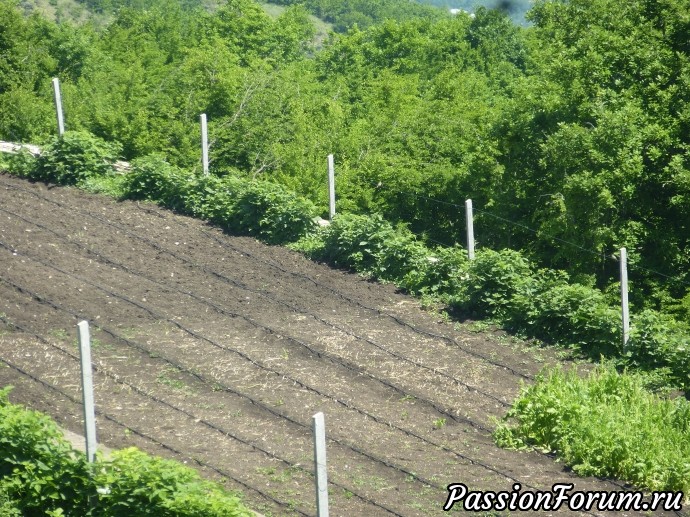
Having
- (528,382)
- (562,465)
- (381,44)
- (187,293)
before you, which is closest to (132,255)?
(187,293)


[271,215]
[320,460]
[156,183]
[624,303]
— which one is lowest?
[320,460]

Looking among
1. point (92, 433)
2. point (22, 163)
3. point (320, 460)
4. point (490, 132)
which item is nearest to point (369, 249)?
point (22, 163)

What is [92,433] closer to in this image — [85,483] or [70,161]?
[85,483]

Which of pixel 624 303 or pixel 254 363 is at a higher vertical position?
pixel 624 303

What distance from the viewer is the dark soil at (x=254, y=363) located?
9094 mm

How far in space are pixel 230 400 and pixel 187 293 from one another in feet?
8.77

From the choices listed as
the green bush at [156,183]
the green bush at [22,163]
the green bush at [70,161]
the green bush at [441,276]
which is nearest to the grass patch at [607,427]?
the green bush at [441,276]

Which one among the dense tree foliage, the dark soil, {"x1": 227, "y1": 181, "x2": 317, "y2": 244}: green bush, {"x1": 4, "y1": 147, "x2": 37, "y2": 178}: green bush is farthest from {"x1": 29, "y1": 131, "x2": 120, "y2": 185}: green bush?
{"x1": 227, "y1": 181, "x2": 317, "y2": 244}: green bush

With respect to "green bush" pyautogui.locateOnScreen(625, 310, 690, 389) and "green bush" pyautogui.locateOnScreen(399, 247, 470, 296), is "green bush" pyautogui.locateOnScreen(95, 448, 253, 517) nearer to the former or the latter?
"green bush" pyautogui.locateOnScreen(625, 310, 690, 389)

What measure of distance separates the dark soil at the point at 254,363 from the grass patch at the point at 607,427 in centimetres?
20

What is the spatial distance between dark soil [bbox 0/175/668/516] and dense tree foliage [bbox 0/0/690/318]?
3.01m

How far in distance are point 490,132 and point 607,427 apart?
31.7ft

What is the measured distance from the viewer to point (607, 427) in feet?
30.8

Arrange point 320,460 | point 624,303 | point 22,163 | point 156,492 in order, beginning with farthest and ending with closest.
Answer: point 22,163 → point 624,303 → point 156,492 → point 320,460
